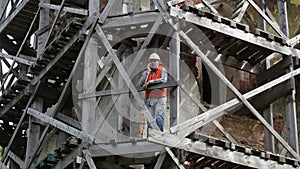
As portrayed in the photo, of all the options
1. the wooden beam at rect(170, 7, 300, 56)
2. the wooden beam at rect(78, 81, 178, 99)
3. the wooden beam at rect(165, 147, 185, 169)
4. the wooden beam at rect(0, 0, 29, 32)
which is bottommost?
the wooden beam at rect(165, 147, 185, 169)

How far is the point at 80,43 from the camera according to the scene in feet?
42.1

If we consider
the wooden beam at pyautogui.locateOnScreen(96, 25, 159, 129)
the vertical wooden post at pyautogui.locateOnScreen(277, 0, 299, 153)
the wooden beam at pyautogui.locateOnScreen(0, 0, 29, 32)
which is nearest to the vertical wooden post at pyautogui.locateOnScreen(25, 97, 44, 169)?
the wooden beam at pyautogui.locateOnScreen(96, 25, 159, 129)

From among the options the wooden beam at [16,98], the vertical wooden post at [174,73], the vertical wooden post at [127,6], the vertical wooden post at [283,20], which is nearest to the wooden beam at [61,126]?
the wooden beam at [16,98]

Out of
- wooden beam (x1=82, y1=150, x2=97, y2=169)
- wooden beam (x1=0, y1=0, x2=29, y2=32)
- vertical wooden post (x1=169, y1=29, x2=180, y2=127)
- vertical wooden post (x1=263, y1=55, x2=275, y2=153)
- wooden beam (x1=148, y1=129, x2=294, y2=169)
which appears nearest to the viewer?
wooden beam (x1=148, y1=129, x2=294, y2=169)

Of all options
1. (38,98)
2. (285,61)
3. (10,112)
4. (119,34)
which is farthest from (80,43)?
(285,61)

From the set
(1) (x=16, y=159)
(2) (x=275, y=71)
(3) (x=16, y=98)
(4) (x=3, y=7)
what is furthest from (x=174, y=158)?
(4) (x=3, y=7)

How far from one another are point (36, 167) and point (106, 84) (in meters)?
2.32

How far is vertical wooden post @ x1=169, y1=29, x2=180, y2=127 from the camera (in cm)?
1142

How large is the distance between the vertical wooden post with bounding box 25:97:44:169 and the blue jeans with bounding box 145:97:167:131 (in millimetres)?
2834

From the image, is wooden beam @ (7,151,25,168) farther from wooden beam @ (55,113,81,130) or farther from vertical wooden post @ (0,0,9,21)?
vertical wooden post @ (0,0,9,21)

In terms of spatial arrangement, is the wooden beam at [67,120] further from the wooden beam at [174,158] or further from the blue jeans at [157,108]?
the wooden beam at [174,158]

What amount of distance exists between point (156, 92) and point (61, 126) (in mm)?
2051

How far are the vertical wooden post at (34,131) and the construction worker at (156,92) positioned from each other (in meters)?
2.76

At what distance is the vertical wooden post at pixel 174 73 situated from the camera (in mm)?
11422
